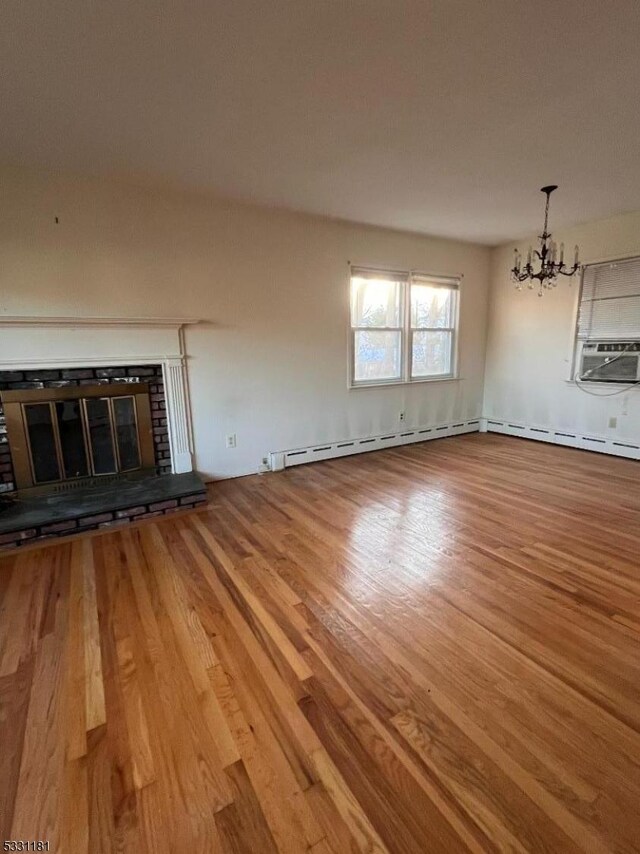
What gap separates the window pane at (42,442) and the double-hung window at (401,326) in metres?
2.97

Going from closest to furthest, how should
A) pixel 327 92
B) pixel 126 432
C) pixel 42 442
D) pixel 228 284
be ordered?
1. pixel 327 92
2. pixel 42 442
3. pixel 126 432
4. pixel 228 284

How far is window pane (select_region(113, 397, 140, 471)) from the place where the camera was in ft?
11.0

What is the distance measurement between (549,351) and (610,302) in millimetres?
816

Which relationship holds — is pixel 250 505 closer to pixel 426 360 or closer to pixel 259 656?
pixel 259 656

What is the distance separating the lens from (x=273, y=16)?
155 cm

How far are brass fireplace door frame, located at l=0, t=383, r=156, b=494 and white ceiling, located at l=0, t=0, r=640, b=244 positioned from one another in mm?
1595

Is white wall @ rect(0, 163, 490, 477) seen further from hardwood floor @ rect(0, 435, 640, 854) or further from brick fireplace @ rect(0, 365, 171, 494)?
hardwood floor @ rect(0, 435, 640, 854)

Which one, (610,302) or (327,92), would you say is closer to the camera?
(327,92)

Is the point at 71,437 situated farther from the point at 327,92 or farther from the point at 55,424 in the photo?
the point at 327,92

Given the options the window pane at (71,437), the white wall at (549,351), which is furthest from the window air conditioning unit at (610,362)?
A: the window pane at (71,437)

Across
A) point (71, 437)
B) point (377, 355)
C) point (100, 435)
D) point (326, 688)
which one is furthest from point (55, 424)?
point (377, 355)

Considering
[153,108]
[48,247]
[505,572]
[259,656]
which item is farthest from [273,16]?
[505,572]

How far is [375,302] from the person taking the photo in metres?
4.67

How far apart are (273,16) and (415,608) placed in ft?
8.65
